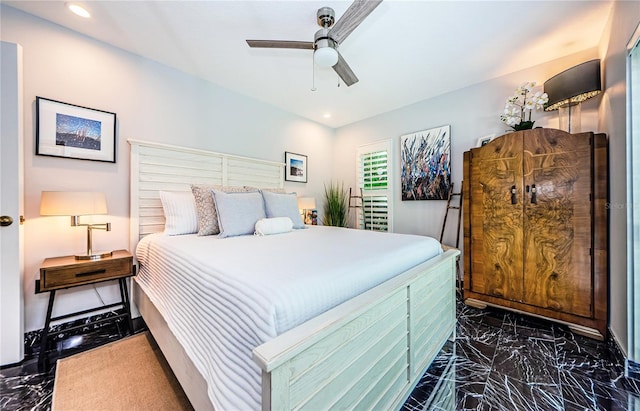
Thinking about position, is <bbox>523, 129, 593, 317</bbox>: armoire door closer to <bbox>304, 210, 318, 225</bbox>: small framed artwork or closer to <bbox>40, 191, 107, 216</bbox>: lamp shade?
<bbox>304, 210, 318, 225</bbox>: small framed artwork

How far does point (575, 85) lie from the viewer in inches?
85.0

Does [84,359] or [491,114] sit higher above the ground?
[491,114]

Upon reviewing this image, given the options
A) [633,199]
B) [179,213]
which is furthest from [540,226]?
[179,213]

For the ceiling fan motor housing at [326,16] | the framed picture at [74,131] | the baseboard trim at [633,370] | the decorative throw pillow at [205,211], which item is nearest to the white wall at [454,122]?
the baseboard trim at [633,370]

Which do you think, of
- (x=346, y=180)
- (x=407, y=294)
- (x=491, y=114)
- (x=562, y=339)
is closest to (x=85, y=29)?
(x=407, y=294)

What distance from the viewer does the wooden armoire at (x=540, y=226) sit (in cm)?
197

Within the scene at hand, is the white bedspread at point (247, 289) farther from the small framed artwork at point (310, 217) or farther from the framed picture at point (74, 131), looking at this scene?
the small framed artwork at point (310, 217)

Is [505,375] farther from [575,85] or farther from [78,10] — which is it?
[78,10]

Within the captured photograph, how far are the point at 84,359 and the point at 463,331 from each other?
2989 millimetres

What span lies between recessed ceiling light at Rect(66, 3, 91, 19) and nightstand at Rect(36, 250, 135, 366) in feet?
6.46

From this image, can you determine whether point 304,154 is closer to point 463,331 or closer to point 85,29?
point 85,29

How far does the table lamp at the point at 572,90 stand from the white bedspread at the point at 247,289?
206 centimetres

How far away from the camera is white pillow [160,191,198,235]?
7.48 ft

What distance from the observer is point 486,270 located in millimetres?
2488
